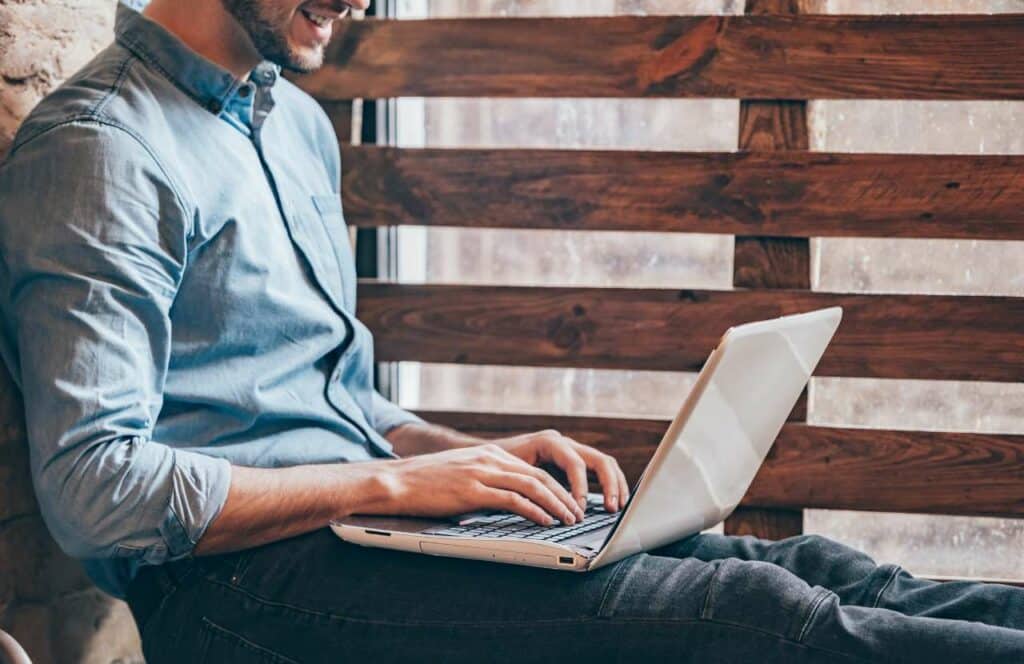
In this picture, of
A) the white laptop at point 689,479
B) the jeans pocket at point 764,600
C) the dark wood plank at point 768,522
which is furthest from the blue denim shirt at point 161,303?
the dark wood plank at point 768,522

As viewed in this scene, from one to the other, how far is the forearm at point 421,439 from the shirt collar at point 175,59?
558 millimetres

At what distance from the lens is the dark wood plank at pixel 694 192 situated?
1.92m

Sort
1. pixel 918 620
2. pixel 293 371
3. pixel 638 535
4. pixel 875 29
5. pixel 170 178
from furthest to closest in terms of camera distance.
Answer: pixel 875 29
pixel 293 371
pixel 170 178
pixel 638 535
pixel 918 620

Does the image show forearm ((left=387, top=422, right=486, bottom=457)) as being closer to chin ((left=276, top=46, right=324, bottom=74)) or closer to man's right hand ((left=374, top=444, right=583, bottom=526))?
man's right hand ((left=374, top=444, right=583, bottom=526))

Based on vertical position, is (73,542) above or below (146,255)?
below

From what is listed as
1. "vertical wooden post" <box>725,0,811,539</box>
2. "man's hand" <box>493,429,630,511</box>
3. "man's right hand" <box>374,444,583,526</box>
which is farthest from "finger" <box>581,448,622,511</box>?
"vertical wooden post" <box>725,0,811,539</box>

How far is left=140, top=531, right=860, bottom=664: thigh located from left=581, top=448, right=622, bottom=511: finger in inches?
8.8

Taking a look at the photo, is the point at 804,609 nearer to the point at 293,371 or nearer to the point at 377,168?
the point at 293,371

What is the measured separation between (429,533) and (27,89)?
0.78 metres

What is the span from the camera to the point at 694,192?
200 cm

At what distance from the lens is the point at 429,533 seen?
1.31 metres

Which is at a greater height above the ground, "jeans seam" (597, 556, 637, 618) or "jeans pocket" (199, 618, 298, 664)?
"jeans seam" (597, 556, 637, 618)

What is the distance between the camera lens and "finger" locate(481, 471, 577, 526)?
135cm

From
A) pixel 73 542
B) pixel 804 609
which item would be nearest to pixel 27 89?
pixel 73 542
